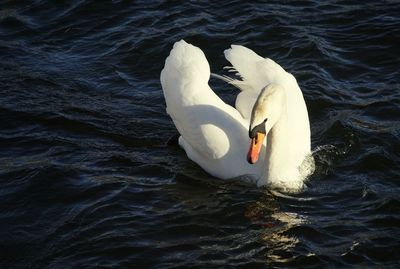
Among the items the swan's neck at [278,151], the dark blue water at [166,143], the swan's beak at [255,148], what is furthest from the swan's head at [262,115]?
the dark blue water at [166,143]

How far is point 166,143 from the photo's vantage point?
1053 centimetres

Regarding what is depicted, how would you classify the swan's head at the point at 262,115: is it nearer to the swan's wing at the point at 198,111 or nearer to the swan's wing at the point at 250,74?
the swan's wing at the point at 198,111

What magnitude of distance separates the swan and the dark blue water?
7.7 inches

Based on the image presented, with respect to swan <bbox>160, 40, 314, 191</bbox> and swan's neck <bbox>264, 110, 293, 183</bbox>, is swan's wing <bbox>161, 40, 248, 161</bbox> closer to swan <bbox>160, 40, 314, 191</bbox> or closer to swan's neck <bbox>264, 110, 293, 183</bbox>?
swan <bbox>160, 40, 314, 191</bbox>

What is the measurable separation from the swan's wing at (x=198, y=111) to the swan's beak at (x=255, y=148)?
0.72 m

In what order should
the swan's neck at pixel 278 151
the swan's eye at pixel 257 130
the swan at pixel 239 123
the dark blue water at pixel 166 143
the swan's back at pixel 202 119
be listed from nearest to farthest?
1. the dark blue water at pixel 166 143
2. the swan's eye at pixel 257 130
3. the swan's neck at pixel 278 151
4. the swan at pixel 239 123
5. the swan's back at pixel 202 119

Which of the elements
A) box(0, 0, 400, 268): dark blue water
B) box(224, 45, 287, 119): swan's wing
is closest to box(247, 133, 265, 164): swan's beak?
box(0, 0, 400, 268): dark blue water

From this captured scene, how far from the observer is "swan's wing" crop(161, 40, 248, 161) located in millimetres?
9383

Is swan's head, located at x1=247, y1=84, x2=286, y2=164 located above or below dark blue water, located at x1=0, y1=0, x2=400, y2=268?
above

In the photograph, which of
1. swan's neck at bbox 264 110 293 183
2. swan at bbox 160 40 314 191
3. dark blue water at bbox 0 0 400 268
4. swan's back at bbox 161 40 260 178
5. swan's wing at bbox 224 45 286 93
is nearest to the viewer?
dark blue water at bbox 0 0 400 268

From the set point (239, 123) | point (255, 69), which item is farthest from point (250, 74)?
point (239, 123)

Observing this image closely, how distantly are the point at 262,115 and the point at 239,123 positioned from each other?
926mm

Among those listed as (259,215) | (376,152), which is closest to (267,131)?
(259,215)

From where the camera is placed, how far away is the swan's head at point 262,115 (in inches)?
336
